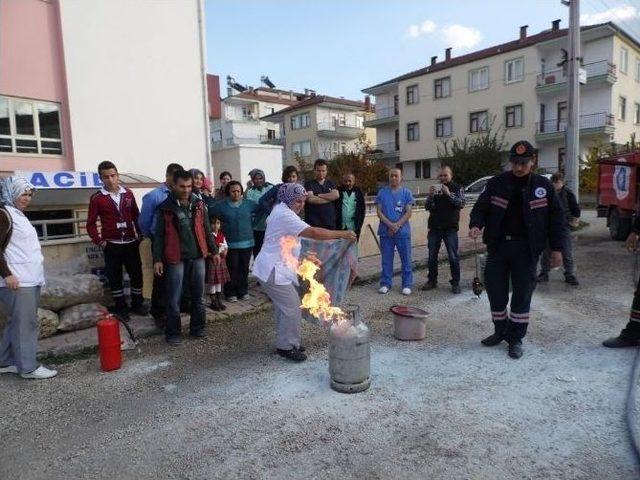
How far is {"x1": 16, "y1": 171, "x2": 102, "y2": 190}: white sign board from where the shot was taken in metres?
10.6

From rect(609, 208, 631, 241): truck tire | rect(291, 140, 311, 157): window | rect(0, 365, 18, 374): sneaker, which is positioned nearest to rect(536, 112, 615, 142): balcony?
rect(609, 208, 631, 241): truck tire

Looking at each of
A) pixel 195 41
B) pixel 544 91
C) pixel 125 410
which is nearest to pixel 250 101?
pixel 544 91

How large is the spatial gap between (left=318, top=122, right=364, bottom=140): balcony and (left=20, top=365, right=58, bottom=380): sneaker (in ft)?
140

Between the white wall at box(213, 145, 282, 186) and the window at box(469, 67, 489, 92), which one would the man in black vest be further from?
the window at box(469, 67, 489, 92)

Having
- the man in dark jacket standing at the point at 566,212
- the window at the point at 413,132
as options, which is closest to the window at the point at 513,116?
the window at the point at 413,132

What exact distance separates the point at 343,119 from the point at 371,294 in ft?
139

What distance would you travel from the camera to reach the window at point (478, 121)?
33344 millimetres

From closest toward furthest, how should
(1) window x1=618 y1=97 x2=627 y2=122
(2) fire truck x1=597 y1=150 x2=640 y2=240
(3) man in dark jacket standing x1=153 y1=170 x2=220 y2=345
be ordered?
(3) man in dark jacket standing x1=153 y1=170 x2=220 y2=345 → (2) fire truck x1=597 y1=150 x2=640 y2=240 → (1) window x1=618 y1=97 x2=627 y2=122

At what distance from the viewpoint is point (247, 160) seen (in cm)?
2128

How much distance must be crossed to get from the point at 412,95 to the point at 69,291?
121ft

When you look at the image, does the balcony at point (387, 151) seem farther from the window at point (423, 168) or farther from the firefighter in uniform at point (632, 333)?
the firefighter in uniform at point (632, 333)

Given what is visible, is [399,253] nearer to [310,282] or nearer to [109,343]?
[310,282]

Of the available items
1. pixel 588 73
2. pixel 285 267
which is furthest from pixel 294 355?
pixel 588 73

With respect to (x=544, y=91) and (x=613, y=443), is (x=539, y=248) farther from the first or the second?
(x=544, y=91)
